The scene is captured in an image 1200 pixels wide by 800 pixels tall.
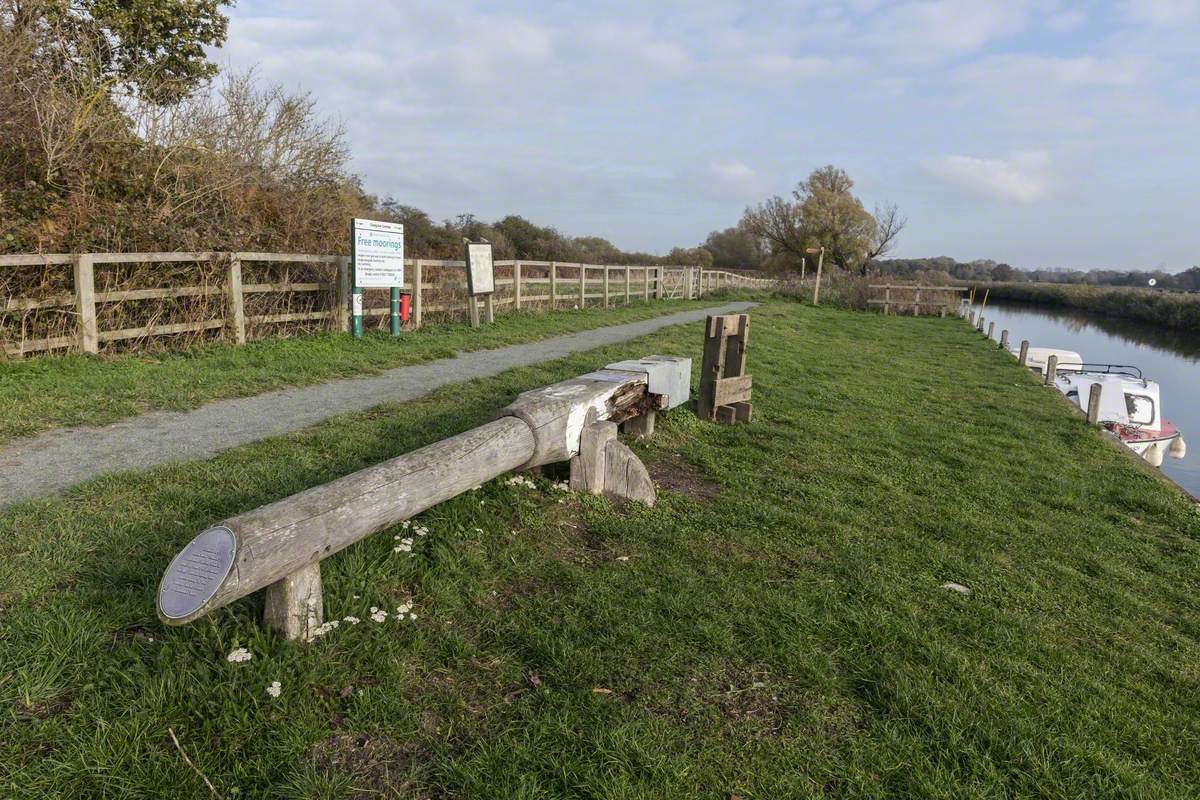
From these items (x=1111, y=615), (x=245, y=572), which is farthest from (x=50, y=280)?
(x=1111, y=615)

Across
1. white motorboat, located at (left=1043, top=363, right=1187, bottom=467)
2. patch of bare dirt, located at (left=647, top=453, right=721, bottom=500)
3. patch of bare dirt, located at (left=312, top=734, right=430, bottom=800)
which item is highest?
patch of bare dirt, located at (left=647, top=453, right=721, bottom=500)

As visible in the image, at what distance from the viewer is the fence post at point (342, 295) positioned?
443 inches

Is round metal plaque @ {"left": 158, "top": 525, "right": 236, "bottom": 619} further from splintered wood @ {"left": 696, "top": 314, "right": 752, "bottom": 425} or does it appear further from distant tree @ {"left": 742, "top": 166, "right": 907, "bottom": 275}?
distant tree @ {"left": 742, "top": 166, "right": 907, "bottom": 275}

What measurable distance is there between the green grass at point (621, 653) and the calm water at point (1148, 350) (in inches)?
474

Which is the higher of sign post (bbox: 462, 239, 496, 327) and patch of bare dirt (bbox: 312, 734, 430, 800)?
sign post (bbox: 462, 239, 496, 327)

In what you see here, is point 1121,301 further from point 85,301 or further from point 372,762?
point 372,762

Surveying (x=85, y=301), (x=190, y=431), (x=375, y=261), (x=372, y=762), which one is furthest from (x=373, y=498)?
(x=375, y=261)

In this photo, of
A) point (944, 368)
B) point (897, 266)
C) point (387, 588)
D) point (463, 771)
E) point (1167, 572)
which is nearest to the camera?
point (463, 771)

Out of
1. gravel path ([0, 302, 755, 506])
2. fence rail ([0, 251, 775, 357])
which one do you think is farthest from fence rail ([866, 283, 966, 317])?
gravel path ([0, 302, 755, 506])

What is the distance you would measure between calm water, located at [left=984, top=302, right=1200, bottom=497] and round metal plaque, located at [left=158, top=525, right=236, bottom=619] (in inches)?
613

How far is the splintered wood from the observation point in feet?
22.0

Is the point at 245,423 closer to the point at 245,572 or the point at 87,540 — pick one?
the point at 87,540

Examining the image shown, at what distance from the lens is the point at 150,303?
8.67 metres

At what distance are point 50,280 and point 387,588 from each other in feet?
23.8
